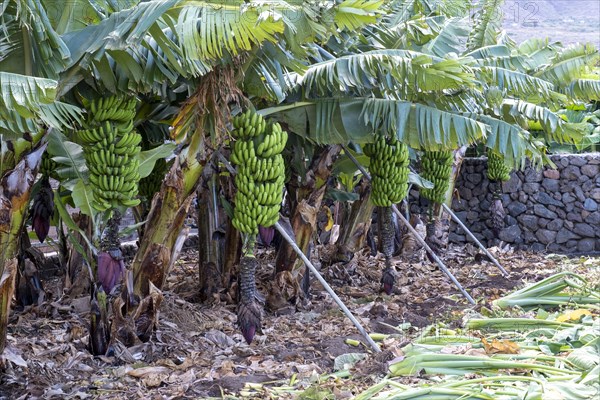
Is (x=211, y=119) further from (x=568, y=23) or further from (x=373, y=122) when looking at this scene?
(x=568, y=23)

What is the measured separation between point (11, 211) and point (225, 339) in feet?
6.95

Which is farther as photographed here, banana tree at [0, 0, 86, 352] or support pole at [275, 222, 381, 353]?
support pole at [275, 222, 381, 353]

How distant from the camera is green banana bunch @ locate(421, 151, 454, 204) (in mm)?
8526

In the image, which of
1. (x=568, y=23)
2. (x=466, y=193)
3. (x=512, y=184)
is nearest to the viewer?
(x=512, y=184)

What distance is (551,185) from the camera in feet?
35.2

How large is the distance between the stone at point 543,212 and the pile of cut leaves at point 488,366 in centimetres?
575

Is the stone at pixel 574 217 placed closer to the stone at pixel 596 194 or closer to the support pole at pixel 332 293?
the stone at pixel 596 194

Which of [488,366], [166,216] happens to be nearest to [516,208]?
[166,216]

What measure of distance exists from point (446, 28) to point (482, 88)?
963 mm

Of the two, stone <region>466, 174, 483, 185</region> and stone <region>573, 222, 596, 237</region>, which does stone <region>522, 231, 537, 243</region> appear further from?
stone <region>466, 174, 483, 185</region>

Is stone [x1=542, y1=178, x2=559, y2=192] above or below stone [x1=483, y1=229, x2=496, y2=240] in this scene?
above

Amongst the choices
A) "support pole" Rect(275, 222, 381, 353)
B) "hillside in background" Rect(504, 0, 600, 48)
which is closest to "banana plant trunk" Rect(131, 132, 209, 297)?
"support pole" Rect(275, 222, 381, 353)

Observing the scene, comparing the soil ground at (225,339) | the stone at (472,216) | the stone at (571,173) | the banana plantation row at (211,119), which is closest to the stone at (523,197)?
the stone at (571,173)

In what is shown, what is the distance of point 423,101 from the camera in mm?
6512
